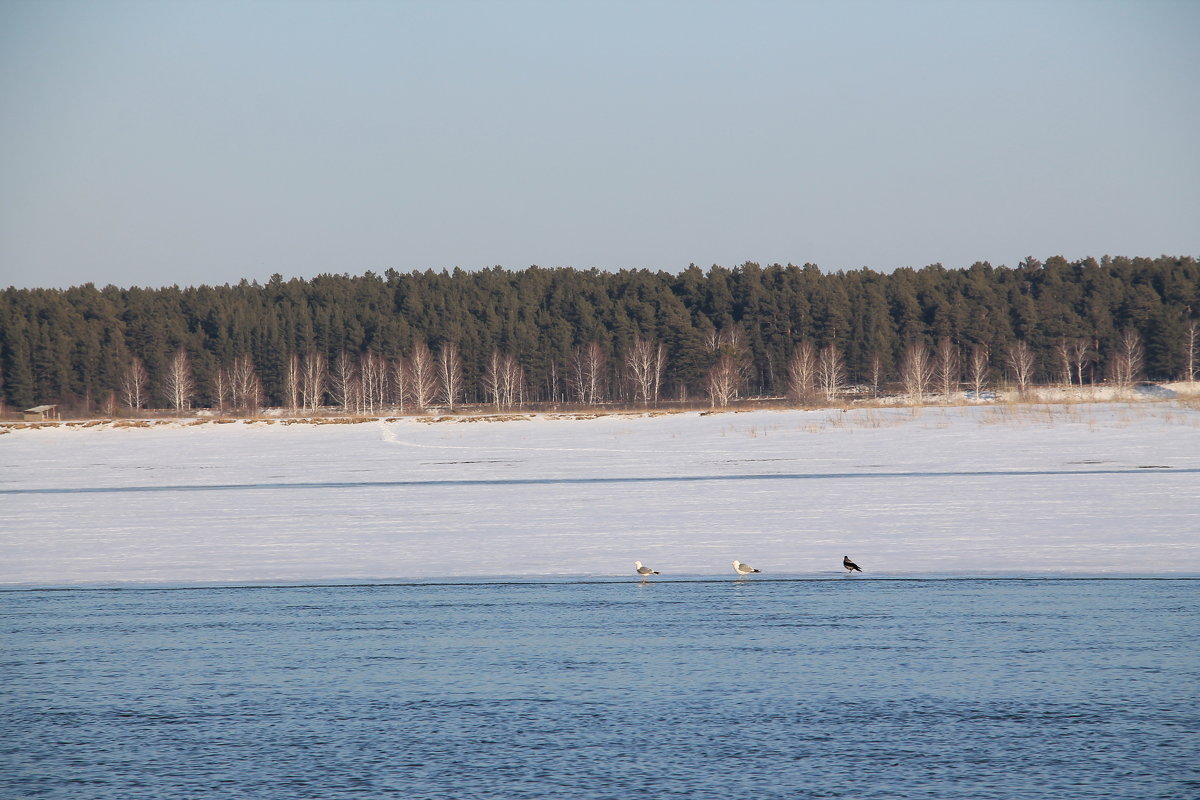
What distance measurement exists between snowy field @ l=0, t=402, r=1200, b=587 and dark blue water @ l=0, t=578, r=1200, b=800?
1921 millimetres

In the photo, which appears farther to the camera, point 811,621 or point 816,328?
point 816,328

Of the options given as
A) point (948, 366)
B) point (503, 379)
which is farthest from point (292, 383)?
point (948, 366)

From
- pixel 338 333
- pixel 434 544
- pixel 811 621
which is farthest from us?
pixel 338 333

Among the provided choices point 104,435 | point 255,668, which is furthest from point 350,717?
point 104,435

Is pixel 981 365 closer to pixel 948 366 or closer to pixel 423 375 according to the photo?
pixel 948 366

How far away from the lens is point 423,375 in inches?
4498

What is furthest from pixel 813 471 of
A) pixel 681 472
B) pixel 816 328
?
pixel 816 328

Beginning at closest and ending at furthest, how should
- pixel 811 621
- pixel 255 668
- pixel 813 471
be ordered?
pixel 255 668
pixel 811 621
pixel 813 471

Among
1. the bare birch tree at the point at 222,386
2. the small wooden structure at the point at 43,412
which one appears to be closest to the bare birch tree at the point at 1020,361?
the bare birch tree at the point at 222,386

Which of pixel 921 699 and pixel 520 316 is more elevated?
pixel 520 316

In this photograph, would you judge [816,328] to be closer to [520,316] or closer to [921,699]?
[520,316]

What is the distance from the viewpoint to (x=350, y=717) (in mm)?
7742

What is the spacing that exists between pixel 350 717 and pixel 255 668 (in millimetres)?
1650

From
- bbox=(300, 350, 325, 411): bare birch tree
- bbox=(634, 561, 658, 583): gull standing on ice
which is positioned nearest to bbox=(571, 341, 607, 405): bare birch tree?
bbox=(300, 350, 325, 411): bare birch tree
